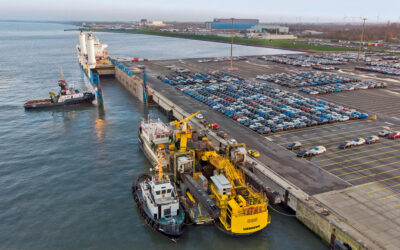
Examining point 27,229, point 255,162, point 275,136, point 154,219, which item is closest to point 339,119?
point 275,136

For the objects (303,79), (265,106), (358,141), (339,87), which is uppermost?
(303,79)

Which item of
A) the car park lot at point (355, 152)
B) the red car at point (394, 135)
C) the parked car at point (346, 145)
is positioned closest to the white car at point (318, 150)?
the car park lot at point (355, 152)

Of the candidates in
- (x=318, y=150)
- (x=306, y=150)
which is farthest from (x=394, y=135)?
(x=306, y=150)

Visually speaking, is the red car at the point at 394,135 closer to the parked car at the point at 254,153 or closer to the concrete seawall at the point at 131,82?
the parked car at the point at 254,153

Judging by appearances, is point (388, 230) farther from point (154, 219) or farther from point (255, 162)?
point (154, 219)

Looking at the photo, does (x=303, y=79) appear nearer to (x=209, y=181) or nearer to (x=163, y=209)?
(x=209, y=181)

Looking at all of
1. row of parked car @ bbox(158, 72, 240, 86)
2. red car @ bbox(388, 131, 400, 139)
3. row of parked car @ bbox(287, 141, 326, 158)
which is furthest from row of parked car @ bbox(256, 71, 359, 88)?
row of parked car @ bbox(287, 141, 326, 158)
